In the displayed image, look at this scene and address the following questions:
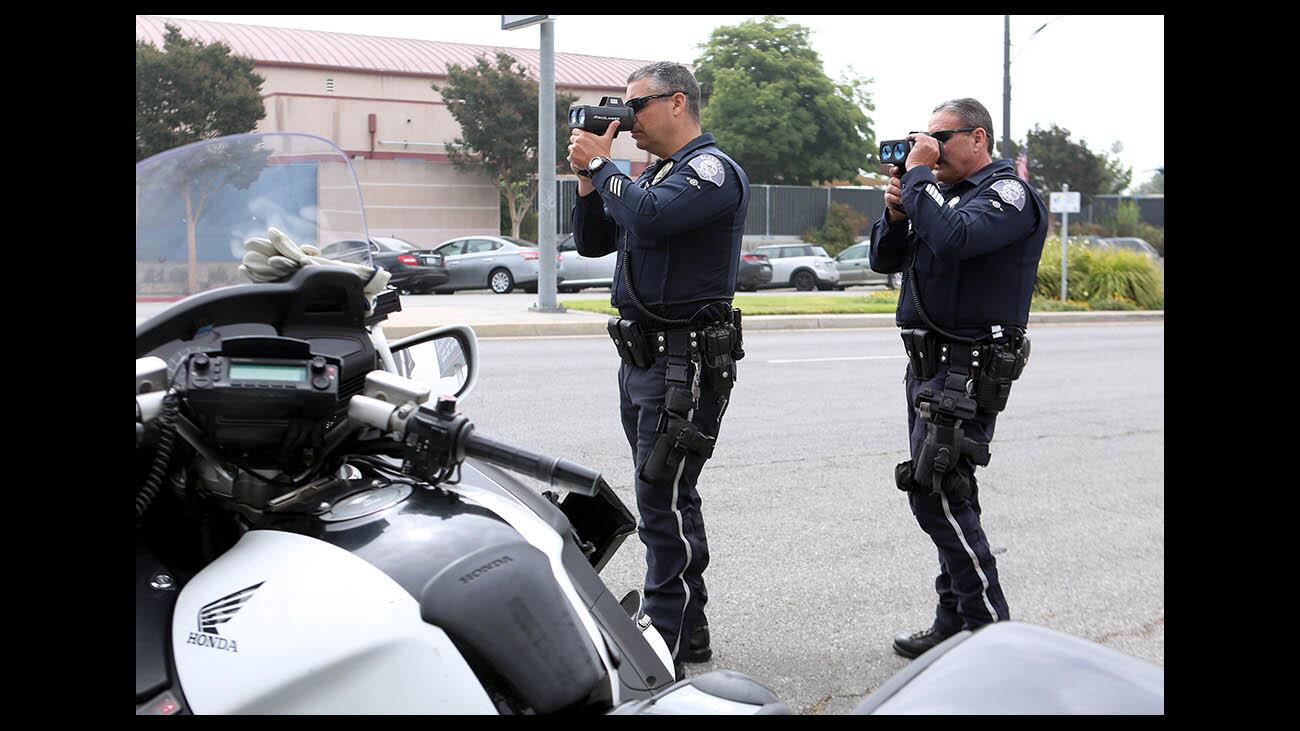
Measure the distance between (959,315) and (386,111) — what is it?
3592 cm

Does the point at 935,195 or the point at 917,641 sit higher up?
the point at 935,195

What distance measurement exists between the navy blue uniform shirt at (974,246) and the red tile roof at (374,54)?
119 ft

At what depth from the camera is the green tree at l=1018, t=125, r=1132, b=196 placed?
49875 millimetres

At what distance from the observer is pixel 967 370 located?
3.77m

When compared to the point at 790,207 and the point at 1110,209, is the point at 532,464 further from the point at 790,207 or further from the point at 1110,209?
the point at 1110,209

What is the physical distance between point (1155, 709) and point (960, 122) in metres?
2.95

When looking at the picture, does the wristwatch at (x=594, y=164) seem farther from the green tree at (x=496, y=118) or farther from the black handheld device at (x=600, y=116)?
the green tree at (x=496, y=118)

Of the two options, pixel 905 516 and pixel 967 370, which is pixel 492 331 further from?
pixel 967 370

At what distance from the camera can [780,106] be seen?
138 ft

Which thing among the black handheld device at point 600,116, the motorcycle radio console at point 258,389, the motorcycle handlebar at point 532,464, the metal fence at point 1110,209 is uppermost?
the metal fence at point 1110,209

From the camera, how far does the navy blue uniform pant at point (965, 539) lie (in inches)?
149

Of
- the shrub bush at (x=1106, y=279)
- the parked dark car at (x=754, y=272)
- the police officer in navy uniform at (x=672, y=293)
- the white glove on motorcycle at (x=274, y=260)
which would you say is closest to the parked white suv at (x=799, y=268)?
the parked dark car at (x=754, y=272)

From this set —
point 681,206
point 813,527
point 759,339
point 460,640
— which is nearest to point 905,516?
point 813,527

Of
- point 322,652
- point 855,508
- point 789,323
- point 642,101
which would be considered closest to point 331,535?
point 322,652
